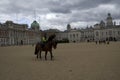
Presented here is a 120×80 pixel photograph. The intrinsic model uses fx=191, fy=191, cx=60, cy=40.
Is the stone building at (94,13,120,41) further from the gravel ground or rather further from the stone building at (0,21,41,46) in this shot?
the gravel ground

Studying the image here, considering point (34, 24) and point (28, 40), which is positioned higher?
point (34, 24)

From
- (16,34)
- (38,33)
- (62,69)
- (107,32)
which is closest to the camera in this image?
(62,69)

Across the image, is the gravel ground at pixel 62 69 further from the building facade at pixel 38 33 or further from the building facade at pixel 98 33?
the building facade at pixel 98 33

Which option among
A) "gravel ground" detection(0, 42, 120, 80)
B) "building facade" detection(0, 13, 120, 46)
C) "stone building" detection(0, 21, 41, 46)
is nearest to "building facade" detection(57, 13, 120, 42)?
"building facade" detection(0, 13, 120, 46)

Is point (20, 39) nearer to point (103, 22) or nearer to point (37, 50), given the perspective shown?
point (103, 22)

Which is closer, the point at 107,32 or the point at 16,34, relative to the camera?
the point at 16,34

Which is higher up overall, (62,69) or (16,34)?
(16,34)

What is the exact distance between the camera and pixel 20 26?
123 metres

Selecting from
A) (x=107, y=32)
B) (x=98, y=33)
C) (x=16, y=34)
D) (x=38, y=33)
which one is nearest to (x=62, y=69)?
(x=16, y=34)

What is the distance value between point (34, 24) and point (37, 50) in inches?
5158

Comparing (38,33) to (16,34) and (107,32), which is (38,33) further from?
(107,32)

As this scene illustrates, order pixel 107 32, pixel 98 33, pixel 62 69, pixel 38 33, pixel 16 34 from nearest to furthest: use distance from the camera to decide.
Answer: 1. pixel 62 69
2. pixel 16 34
3. pixel 38 33
4. pixel 107 32
5. pixel 98 33

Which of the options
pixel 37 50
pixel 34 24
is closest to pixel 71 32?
pixel 34 24

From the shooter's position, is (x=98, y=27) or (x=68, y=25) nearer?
(x=98, y=27)
